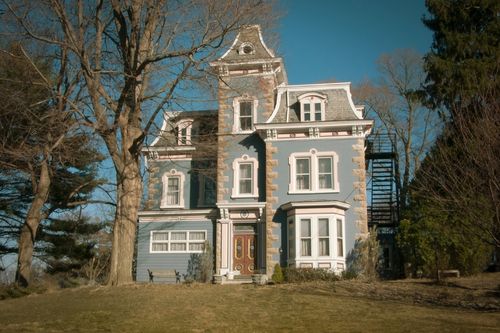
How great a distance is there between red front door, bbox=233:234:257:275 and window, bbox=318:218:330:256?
3.12 m

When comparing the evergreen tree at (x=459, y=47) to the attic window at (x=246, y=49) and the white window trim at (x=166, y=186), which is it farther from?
the white window trim at (x=166, y=186)

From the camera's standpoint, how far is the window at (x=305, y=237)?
23.0 m

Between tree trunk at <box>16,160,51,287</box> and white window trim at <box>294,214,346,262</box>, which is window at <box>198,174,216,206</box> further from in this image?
tree trunk at <box>16,160,51,287</box>

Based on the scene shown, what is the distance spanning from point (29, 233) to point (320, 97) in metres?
13.4

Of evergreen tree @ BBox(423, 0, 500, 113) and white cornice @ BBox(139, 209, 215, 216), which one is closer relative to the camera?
evergreen tree @ BBox(423, 0, 500, 113)

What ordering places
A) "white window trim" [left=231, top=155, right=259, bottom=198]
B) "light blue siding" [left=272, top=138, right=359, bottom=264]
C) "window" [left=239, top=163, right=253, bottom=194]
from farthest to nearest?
"window" [left=239, top=163, right=253, bottom=194] → "white window trim" [left=231, top=155, right=259, bottom=198] → "light blue siding" [left=272, top=138, right=359, bottom=264]

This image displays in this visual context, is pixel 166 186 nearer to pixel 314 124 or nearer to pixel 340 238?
pixel 314 124

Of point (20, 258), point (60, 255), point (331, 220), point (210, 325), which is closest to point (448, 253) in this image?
point (331, 220)

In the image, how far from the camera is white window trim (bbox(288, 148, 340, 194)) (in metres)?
23.9

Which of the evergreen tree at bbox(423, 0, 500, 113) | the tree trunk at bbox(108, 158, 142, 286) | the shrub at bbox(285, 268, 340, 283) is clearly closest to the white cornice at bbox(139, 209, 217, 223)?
the shrub at bbox(285, 268, 340, 283)

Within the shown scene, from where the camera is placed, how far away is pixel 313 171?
24.1m

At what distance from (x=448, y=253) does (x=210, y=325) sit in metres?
12.7

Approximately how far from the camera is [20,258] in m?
22.1

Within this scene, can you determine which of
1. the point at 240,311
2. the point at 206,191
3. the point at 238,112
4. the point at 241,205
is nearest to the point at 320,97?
the point at 238,112
